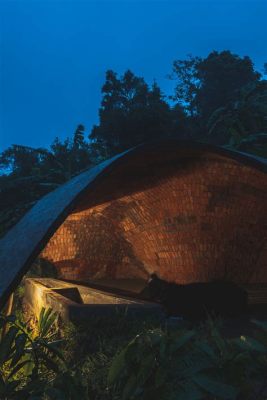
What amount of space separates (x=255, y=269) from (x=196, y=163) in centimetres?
253

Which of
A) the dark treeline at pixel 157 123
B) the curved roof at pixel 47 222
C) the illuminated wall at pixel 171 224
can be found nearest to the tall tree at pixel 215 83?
the dark treeline at pixel 157 123

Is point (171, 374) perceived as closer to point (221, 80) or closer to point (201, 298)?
point (201, 298)

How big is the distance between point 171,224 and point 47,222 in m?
4.66

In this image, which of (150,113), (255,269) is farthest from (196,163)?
(150,113)

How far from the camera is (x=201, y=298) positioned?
8125 millimetres

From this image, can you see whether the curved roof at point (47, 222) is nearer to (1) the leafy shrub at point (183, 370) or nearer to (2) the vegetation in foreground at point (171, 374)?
(2) the vegetation in foreground at point (171, 374)

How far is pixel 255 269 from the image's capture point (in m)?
7.82

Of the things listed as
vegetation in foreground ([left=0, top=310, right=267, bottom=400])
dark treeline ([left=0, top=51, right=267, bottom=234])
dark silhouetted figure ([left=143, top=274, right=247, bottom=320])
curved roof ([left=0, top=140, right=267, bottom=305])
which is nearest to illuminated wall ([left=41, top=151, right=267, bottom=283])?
dark silhouetted figure ([left=143, top=274, right=247, bottom=320])

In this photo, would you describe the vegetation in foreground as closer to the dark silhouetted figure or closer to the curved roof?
the curved roof

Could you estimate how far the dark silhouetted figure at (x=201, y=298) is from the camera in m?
7.78

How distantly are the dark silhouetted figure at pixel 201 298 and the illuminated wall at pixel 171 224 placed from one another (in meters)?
0.18

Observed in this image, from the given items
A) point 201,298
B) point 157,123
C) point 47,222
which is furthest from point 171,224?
point 157,123

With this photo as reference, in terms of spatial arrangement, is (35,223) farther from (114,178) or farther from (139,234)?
(139,234)

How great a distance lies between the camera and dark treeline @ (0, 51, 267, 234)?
12.4 metres
